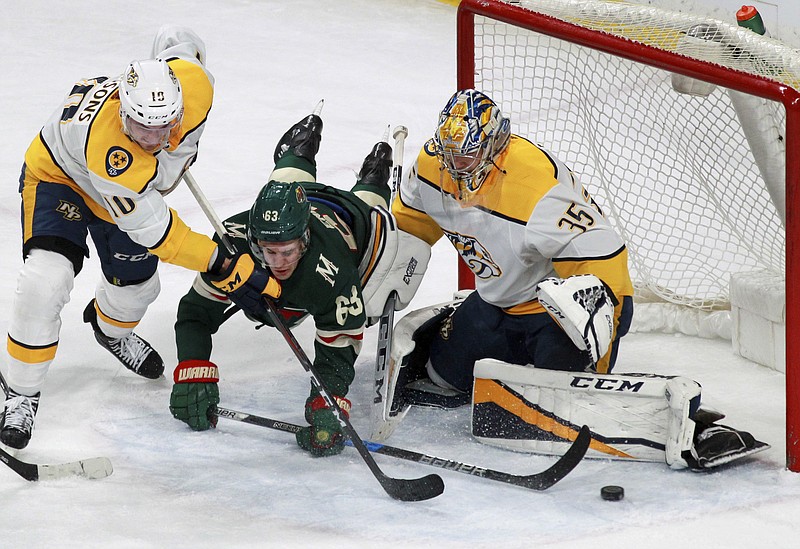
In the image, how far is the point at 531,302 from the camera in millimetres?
3137

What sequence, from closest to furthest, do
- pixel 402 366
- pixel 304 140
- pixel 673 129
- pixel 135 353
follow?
pixel 402 366
pixel 135 353
pixel 304 140
pixel 673 129

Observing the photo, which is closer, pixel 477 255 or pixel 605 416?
pixel 605 416

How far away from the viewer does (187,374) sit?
3.06m

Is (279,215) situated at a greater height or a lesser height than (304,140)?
lesser

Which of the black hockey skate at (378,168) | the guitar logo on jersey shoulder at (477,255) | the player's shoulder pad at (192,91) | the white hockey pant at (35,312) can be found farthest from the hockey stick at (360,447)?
the black hockey skate at (378,168)

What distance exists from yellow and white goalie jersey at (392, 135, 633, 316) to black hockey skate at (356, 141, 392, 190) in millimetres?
531

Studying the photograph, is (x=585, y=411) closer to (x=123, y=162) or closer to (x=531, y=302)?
(x=531, y=302)

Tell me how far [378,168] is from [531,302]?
770mm

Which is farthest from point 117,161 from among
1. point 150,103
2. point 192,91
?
point 192,91

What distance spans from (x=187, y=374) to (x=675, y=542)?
1298 millimetres

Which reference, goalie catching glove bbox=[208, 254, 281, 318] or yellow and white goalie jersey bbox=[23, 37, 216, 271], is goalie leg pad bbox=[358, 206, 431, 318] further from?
yellow and white goalie jersey bbox=[23, 37, 216, 271]

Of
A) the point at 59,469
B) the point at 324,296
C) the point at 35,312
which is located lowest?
the point at 59,469

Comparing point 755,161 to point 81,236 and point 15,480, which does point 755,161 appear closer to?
point 81,236

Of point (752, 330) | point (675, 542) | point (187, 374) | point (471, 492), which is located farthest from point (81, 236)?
point (752, 330)
